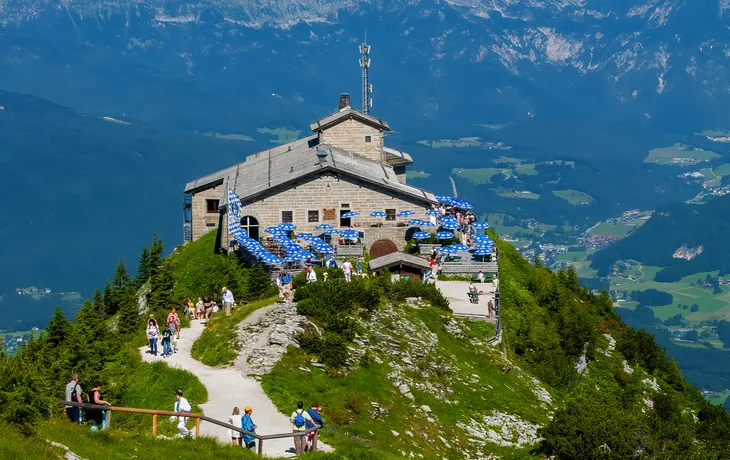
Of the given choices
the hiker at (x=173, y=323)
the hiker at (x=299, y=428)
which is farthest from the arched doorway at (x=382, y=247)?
the hiker at (x=299, y=428)

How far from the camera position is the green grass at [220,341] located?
151 ft

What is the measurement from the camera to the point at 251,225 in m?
75.8

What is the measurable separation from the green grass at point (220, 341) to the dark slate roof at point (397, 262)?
1451 cm

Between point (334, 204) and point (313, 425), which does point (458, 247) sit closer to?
point (334, 204)

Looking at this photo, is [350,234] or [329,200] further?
[329,200]

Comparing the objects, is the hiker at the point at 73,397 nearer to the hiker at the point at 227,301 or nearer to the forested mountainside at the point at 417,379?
the forested mountainside at the point at 417,379

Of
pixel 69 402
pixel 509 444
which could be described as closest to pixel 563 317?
pixel 509 444

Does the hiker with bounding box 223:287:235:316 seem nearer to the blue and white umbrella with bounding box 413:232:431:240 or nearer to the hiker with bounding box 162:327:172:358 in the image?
the hiker with bounding box 162:327:172:358

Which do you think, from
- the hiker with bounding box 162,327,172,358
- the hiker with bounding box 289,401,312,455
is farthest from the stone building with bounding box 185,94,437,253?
the hiker with bounding box 289,401,312,455

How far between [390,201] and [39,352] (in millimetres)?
30775

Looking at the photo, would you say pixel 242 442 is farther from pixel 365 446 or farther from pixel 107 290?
pixel 107 290

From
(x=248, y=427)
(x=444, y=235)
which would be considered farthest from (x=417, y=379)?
(x=444, y=235)

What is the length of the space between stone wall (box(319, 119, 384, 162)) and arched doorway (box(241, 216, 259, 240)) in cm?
1893

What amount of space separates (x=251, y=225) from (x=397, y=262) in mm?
12341
